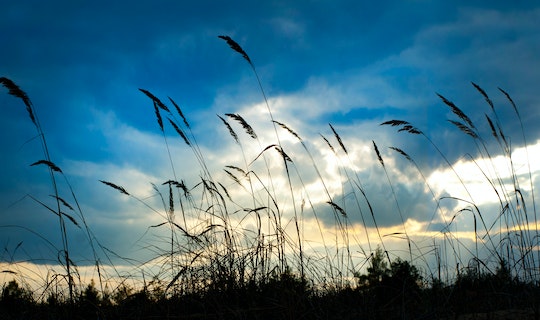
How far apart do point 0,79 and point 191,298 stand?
95.1 inches

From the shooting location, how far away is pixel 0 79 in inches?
148

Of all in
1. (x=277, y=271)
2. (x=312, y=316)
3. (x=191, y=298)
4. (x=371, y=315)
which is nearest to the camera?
(x=371, y=315)

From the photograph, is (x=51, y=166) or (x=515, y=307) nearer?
(x=515, y=307)

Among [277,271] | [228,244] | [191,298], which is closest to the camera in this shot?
[191,298]

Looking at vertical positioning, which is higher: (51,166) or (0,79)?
(0,79)

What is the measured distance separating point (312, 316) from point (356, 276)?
3.70ft

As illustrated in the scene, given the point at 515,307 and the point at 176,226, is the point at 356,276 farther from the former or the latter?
the point at 176,226

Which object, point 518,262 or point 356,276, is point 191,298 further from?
point 518,262

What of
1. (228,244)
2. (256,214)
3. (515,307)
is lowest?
(515,307)

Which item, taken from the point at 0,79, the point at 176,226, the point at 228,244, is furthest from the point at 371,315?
the point at 0,79

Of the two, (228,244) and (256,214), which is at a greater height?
(256,214)

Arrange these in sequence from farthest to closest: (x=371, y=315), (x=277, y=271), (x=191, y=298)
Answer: (x=277, y=271), (x=191, y=298), (x=371, y=315)

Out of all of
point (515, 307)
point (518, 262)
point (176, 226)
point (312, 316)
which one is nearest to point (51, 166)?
point (176, 226)

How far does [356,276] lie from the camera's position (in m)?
4.04
